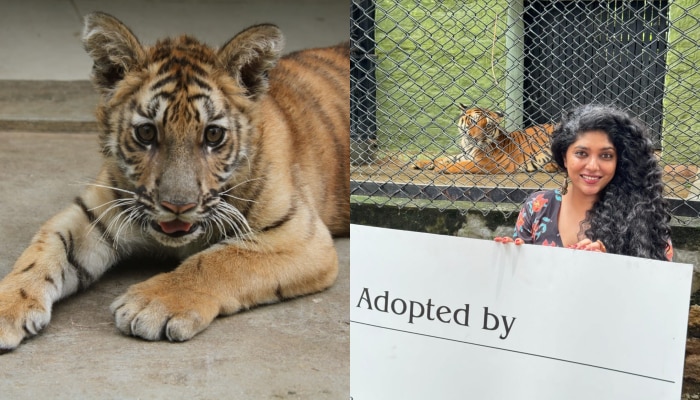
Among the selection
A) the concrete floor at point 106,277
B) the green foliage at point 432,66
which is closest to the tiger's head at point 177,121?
the concrete floor at point 106,277

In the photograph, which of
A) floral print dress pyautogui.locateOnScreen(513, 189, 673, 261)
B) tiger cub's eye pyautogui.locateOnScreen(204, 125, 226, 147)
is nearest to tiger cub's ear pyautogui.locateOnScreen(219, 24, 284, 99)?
tiger cub's eye pyautogui.locateOnScreen(204, 125, 226, 147)

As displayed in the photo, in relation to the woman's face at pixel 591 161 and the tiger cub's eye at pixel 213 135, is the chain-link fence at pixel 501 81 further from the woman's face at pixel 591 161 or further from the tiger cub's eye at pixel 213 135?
the tiger cub's eye at pixel 213 135

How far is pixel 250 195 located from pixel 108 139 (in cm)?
41

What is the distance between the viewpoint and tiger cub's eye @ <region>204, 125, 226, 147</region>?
7.01 feet

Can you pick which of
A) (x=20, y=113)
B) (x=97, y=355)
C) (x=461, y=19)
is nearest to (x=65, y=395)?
(x=97, y=355)

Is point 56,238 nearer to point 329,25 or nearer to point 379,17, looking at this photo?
point 379,17

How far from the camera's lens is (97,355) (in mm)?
1887

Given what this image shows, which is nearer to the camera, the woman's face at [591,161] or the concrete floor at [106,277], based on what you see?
the woman's face at [591,161]

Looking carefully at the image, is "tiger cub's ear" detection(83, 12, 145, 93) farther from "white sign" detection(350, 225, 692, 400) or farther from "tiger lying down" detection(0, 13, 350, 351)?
"white sign" detection(350, 225, 692, 400)

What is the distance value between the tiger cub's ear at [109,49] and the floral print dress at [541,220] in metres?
1.13

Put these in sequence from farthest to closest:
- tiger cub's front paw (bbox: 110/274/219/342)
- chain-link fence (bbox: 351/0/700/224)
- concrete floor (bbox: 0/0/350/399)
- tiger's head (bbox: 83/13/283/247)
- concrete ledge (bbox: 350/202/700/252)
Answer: tiger's head (bbox: 83/13/283/247) < tiger cub's front paw (bbox: 110/274/219/342) < concrete floor (bbox: 0/0/350/399) < concrete ledge (bbox: 350/202/700/252) < chain-link fence (bbox: 351/0/700/224)

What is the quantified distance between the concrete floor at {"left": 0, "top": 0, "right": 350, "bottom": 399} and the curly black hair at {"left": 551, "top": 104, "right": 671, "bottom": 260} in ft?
2.34

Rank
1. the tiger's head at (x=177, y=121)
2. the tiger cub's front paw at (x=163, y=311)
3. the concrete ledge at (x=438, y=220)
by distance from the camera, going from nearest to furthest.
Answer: the concrete ledge at (x=438, y=220), the tiger cub's front paw at (x=163, y=311), the tiger's head at (x=177, y=121)

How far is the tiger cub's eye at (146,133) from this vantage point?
210 centimetres
